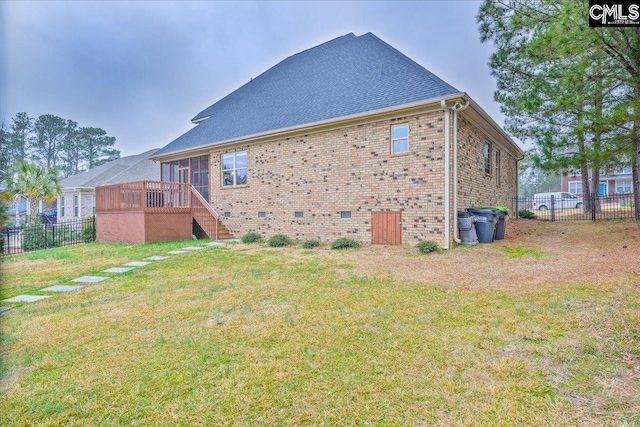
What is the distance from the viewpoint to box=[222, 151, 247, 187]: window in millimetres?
12805

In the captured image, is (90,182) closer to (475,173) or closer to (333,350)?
(475,173)

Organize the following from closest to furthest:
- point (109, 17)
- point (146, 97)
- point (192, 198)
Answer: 1. point (109, 17)
2. point (192, 198)
3. point (146, 97)

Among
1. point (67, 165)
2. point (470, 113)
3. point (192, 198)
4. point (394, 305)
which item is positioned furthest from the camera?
point (67, 165)

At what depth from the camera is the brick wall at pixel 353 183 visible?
8.73 meters

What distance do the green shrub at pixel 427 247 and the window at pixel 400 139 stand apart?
2587 millimetres

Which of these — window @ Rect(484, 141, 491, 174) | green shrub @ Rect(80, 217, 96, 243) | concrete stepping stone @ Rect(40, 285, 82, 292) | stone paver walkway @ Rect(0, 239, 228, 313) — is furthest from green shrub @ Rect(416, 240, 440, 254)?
green shrub @ Rect(80, 217, 96, 243)

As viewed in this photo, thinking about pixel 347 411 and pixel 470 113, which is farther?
pixel 470 113

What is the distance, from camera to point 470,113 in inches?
368

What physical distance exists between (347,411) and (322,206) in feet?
28.4

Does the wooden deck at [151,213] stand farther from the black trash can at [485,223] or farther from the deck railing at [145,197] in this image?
the black trash can at [485,223]

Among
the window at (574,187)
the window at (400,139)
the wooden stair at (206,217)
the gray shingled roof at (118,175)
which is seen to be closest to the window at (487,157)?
the window at (400,139)

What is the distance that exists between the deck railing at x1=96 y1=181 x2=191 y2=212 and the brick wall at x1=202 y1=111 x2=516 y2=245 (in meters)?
1.66

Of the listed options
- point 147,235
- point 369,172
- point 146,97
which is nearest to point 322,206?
point 369,172

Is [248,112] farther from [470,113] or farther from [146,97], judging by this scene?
[470,113]
